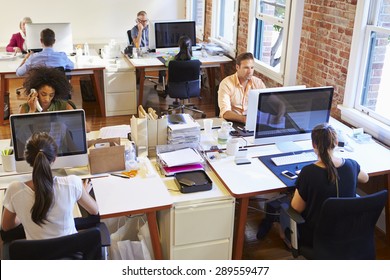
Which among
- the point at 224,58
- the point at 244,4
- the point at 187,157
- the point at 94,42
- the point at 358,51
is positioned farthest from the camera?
the point at 94,42

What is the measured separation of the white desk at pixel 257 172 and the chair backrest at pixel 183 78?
6.92ft

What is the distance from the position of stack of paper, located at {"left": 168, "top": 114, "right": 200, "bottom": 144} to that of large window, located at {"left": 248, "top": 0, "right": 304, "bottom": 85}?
1767mm

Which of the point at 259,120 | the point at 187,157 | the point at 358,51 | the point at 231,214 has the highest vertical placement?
the point at 358,51

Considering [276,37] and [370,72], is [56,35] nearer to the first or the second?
[276,37]

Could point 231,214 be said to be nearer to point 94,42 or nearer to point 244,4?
point 244,4

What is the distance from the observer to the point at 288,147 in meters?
3.23

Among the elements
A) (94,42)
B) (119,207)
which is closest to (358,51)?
(119,207)

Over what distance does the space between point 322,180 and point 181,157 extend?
3.07 feet

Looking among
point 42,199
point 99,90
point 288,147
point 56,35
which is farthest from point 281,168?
point 56,35

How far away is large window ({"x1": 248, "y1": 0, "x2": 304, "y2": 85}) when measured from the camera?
4.34 m

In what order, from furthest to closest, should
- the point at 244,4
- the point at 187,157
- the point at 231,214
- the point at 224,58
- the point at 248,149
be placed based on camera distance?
the point at 224,58
the point at 244,4
the point at 248,149
the point at 187,157
the point at 231,214

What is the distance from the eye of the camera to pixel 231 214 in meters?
2.67

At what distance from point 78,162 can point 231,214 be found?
0.98 m

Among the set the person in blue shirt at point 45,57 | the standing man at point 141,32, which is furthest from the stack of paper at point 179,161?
the standing man at point 141,32
